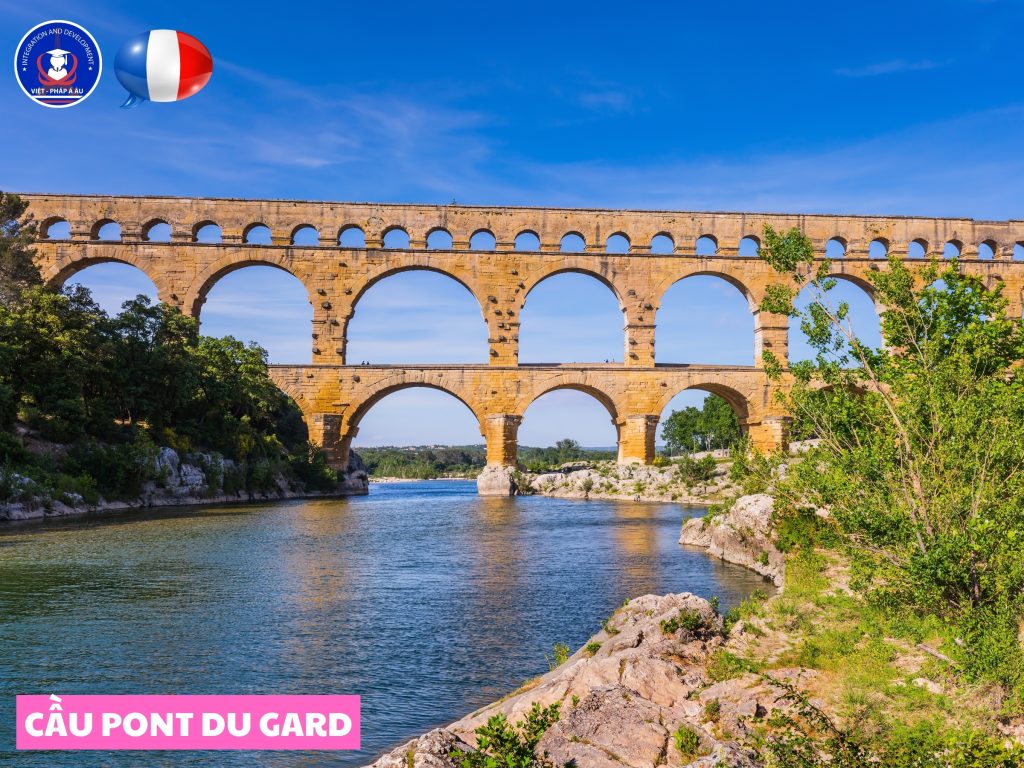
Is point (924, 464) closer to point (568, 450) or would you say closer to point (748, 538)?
point (748, 538)

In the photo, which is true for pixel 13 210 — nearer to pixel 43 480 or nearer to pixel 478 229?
pixel 43 480

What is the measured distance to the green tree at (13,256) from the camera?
995 inches

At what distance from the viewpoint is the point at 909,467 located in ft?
22.2

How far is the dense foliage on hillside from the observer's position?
74.2 ft

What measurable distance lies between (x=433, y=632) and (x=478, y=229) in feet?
92.9

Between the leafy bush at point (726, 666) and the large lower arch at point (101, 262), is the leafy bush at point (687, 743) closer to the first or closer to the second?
the leafy bush at point (726, 666)

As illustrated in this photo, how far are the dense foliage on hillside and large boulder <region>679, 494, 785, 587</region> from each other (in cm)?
1758

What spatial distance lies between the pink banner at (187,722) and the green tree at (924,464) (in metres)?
4.61

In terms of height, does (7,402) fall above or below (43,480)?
above

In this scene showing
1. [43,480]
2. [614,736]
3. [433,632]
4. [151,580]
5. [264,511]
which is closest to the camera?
[614,736]

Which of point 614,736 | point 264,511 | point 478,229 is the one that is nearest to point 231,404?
point 264,511

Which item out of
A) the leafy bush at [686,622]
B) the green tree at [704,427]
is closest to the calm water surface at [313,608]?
the leafy bush at [686,622]

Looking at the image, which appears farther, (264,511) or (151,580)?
(264,511)

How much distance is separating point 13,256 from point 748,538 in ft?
83.0
